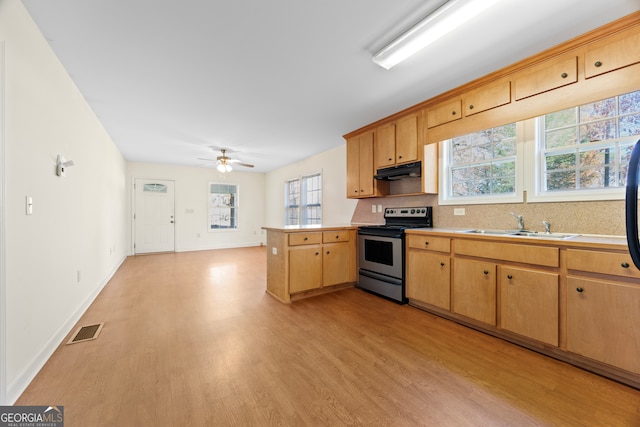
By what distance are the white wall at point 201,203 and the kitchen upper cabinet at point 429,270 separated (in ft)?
20.9

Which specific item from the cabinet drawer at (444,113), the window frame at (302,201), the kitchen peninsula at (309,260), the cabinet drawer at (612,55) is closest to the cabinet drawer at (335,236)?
the kitchen peninsula at (309,260)

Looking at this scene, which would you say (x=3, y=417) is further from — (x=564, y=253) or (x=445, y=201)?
(x=445, y=201)

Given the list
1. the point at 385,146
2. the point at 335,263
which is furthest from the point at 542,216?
the point at 335,263

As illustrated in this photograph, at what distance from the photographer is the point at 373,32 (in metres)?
1.93

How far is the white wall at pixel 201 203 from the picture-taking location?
6.98 meters

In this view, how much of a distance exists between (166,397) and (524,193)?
3.48m

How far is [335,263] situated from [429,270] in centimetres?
127

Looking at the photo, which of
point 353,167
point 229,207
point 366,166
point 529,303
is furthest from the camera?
point 229,207

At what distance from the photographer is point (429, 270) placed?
9.13 ft

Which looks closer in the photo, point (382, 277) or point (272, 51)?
point (272, 51)

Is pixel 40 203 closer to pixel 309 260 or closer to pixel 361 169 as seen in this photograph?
pixel 309 260

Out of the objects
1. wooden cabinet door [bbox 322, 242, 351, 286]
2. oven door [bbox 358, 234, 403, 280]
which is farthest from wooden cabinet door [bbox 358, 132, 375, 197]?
wooden cabinet door [bbox 322, 242, 351, 286]

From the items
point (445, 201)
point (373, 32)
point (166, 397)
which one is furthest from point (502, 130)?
point (166, 397)

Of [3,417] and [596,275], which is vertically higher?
[596,275]
